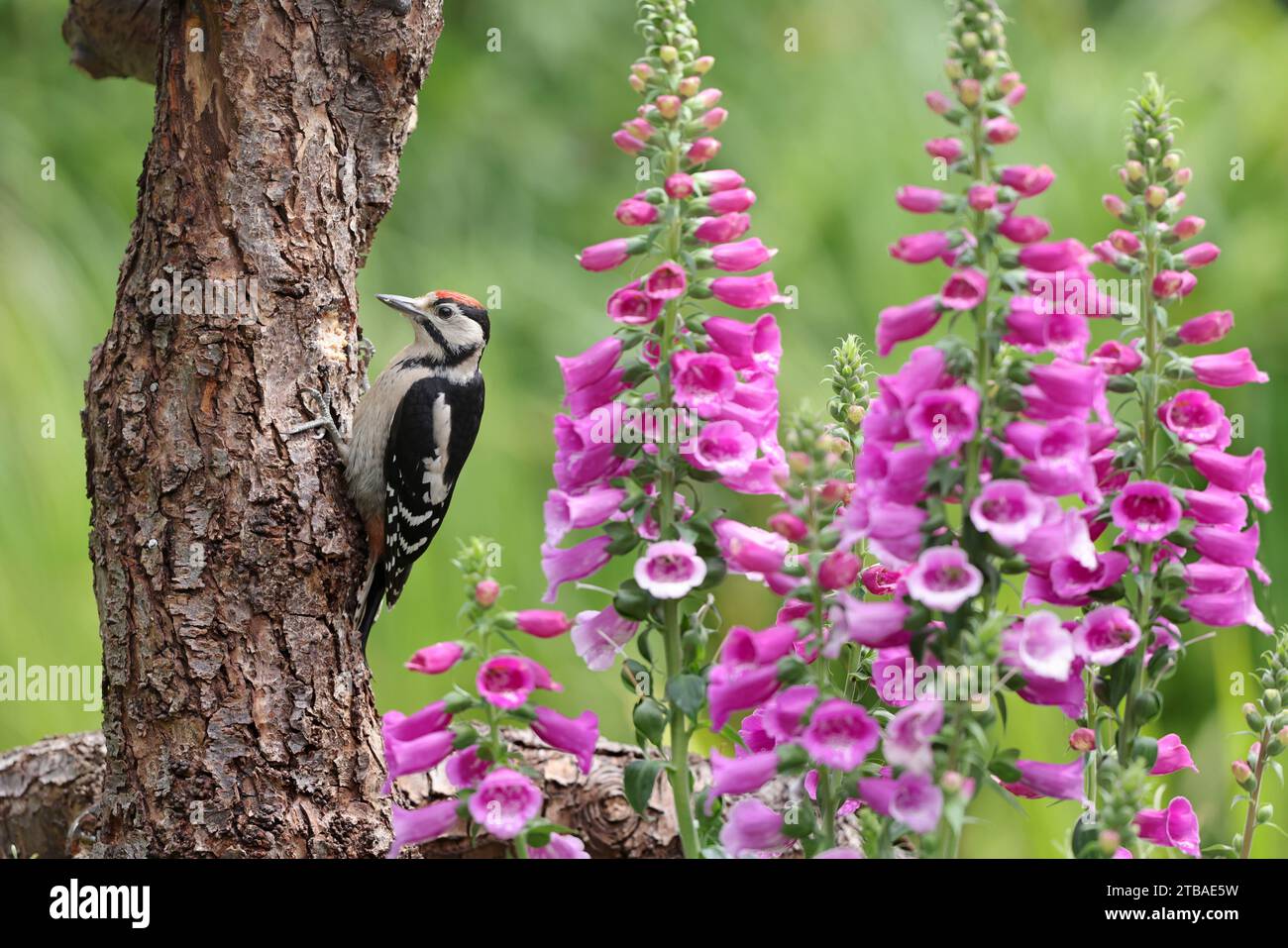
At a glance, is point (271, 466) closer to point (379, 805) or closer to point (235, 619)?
point (235, 619)

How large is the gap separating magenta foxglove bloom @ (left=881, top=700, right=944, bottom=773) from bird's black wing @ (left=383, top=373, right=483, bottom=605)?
129cm

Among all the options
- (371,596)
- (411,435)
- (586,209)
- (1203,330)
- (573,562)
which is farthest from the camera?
(586,209)

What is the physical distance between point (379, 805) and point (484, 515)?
1.78 meters

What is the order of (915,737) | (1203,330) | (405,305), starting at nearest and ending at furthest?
(915,737), (1203,330), (405,305)

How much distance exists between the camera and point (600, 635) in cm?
140

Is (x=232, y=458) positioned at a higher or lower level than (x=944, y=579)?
higher

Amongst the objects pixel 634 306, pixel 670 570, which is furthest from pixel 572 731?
pixel 634 306

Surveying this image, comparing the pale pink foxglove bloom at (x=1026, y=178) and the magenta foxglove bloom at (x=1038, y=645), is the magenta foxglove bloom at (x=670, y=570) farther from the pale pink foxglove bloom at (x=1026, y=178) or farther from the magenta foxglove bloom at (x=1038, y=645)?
the pale pink foxglove bloom at (x=1026, y=178)

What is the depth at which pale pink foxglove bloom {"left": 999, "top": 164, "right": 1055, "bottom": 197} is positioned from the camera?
3.92 feet

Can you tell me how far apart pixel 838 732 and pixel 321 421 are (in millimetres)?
1068

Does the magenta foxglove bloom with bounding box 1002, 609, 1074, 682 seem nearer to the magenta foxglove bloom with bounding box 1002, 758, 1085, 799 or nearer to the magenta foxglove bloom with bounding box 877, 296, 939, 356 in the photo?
the magenta foxglove bloom with bounding box 1002, 758, 1085, 799

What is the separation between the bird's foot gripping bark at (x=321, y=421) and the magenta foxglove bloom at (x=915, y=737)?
44.6 inches

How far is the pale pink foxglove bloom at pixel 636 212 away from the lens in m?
1.31

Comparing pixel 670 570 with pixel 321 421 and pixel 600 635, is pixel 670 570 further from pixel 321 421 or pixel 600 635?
pixel 321 421
